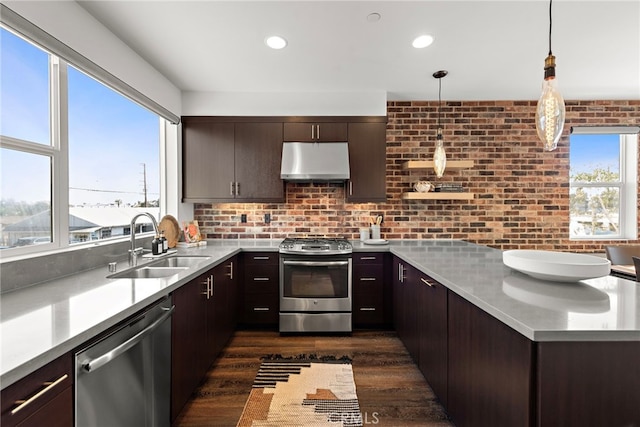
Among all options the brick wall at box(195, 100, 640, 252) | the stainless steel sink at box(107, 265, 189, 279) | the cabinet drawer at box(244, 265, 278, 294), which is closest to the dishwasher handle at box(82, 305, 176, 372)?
the stainless steel sink at box(107, 265, 189, 279)

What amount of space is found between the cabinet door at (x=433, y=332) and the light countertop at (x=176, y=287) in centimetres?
14

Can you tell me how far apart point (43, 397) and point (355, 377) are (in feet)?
6.19

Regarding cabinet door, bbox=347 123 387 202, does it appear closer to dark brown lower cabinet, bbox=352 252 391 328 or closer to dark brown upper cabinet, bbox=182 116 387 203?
dark brown upper cabinet, bbox=182 116 387 203

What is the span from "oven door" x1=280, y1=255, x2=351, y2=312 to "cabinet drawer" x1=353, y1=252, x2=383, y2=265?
0.32 feet

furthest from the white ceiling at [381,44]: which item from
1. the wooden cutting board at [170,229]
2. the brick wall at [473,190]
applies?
the wooden cutting board at [170,229]

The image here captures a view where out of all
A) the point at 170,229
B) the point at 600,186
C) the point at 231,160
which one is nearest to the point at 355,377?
the point at 170,229

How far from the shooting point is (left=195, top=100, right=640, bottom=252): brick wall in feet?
11.8

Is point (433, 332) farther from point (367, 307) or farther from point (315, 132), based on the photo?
point (315, 132)

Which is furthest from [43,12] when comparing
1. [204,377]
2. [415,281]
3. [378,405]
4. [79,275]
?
[378,405]

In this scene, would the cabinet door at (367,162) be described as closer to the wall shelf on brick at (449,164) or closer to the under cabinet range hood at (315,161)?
the under cabinet range hood at (315,161)

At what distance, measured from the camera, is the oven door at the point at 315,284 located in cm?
299

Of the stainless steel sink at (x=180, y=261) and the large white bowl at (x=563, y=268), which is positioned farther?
the stainless steel sink at (x=180, y=261)

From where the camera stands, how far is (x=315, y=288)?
301 cm

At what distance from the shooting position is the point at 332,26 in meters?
2.10
